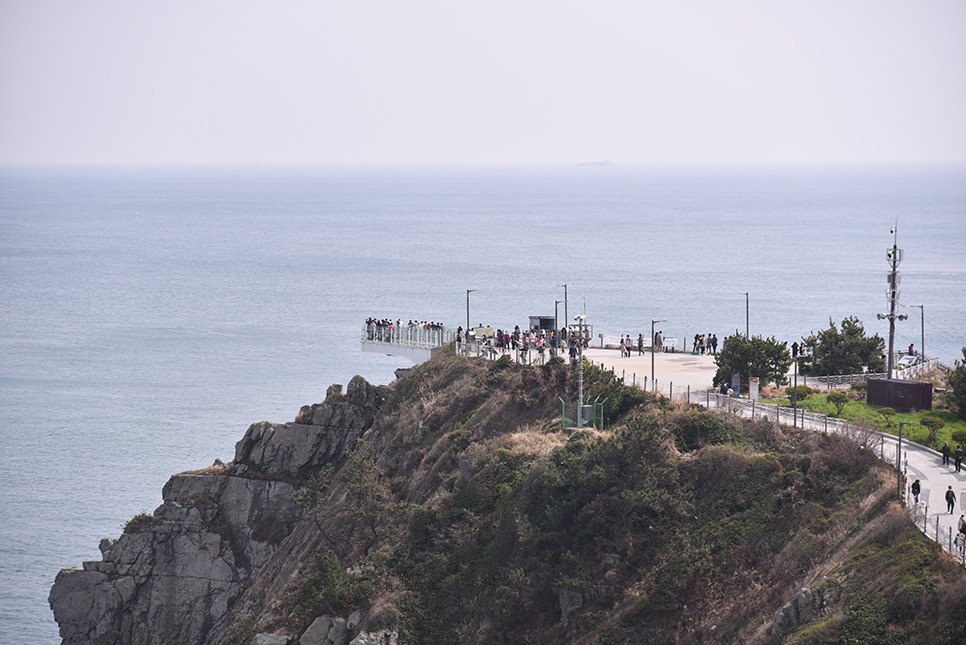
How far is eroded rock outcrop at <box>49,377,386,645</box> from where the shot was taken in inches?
2021

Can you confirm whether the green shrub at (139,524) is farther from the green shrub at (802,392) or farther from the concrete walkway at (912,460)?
the green shrub at (802,392)

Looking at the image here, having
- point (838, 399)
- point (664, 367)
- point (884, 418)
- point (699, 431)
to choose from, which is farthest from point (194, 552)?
point (884, 418)

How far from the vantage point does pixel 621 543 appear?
1487 inches

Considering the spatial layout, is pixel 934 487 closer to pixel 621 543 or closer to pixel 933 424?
pixel 933 424

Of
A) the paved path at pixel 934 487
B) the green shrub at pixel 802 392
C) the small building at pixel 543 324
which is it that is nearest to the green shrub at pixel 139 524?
the small building at pixel 543 324

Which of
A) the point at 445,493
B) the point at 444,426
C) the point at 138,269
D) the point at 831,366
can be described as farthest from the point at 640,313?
the point at 138,269

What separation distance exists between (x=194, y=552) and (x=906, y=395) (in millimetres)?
32215

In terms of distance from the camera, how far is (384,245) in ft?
614

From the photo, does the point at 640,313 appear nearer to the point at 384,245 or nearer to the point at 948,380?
the point at 948,380

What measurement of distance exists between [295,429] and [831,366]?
26483mm

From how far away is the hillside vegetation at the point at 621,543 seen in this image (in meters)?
30.8

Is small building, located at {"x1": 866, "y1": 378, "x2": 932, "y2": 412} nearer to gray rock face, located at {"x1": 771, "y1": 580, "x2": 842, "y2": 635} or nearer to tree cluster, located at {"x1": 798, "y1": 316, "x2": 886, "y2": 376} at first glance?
tree cluster, located at {"x1": 798, "y1": 316, "x2": 886, "y2": 376}

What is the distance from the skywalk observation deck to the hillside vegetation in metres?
16.7

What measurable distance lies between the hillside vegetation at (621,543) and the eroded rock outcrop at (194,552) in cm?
433
